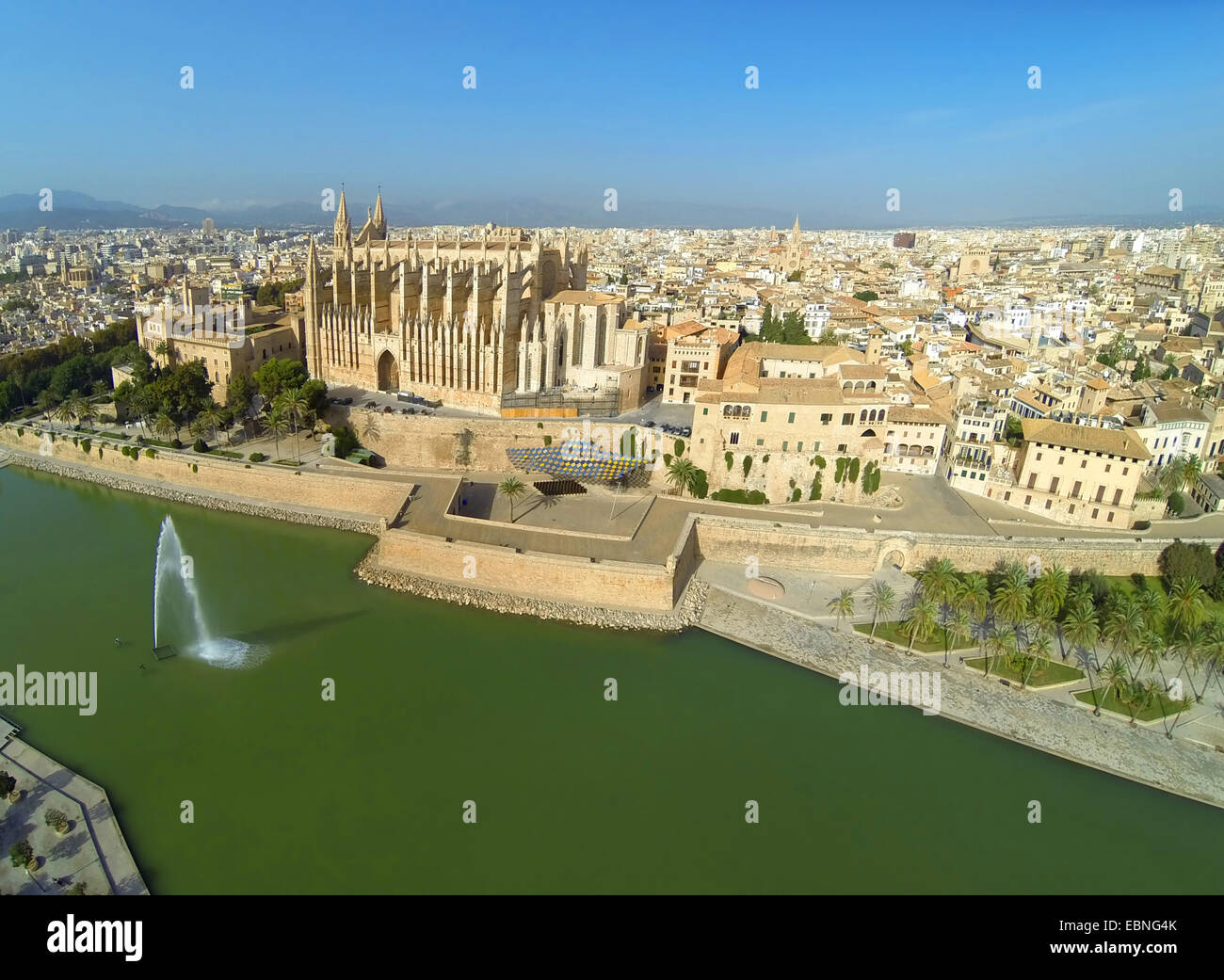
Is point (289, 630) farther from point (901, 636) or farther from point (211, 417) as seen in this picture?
point (901, 636)

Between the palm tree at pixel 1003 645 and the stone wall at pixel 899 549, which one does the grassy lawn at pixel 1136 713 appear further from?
the stone wall at pixel 899 549

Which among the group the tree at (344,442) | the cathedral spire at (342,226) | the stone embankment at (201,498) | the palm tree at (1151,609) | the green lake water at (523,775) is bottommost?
the green lake water at (523,775)

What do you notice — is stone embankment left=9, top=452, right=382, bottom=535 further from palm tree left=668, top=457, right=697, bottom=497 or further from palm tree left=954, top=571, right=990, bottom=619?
palm tree left=954, top=571, right=990, bottom=619

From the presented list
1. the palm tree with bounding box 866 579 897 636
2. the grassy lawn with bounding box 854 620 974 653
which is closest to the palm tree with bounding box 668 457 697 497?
the palm tree with bounding box 866 579 897 636

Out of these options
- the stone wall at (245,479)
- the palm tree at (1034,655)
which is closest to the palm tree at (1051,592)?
the palm tree at (1034,655)

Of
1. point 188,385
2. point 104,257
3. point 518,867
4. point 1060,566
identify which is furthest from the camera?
point 104,257
